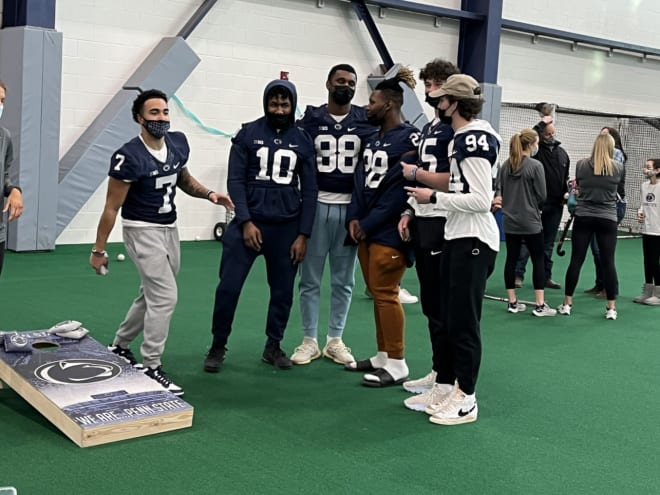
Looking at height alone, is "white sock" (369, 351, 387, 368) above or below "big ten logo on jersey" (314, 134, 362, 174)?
below

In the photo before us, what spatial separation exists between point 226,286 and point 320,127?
3.46ft

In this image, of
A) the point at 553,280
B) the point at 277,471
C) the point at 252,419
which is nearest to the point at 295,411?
the point at 252,419

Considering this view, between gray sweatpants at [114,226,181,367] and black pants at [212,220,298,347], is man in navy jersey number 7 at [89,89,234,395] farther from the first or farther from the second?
black pants at [212,220,298,347]

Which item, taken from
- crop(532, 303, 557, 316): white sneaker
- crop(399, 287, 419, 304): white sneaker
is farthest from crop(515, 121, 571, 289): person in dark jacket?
crop(399, 287, 419, 304): white sneaker

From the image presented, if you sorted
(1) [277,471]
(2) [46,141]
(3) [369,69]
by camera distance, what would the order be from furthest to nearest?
(3) [369,69]
(2) [46,141]
(1) [277,471]

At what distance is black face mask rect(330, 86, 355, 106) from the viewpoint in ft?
15.5

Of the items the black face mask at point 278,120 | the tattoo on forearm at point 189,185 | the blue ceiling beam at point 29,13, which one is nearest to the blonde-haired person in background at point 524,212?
the black face mask at point 278,120

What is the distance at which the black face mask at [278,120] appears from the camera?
4.59 meters

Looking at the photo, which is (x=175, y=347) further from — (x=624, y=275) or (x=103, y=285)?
(x=624, y=275)

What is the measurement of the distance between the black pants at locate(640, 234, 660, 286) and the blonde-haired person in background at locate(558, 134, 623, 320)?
0.83 meters

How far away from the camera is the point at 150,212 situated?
4.21 m

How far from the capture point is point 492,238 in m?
3.82

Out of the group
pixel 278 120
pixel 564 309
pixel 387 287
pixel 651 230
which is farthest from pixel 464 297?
pixel 651 230

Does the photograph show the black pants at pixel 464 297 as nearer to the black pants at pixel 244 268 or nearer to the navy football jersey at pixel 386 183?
the navy football jersey at pixel 386 183
